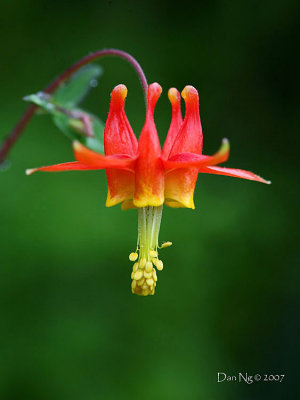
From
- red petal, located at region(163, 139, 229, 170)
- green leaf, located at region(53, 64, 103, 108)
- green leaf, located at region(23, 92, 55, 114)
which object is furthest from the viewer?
green leaf, located at region(53, 64, 103, 108)

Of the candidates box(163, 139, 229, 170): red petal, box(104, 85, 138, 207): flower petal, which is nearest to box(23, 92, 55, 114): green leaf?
box(104, 85, 138, 207): flower petal

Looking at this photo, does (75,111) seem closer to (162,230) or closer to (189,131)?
(189,131)

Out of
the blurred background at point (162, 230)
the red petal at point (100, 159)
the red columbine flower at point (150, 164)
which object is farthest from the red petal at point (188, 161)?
the blurred background at point (162, 230)

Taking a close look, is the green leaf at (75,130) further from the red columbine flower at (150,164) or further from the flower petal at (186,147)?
the flower petal at (186,147)

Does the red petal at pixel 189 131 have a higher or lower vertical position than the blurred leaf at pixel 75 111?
lower

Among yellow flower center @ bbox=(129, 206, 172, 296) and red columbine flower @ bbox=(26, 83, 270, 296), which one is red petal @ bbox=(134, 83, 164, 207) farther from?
yellow flower center @ bbox=(129, 206, 172, 296)
